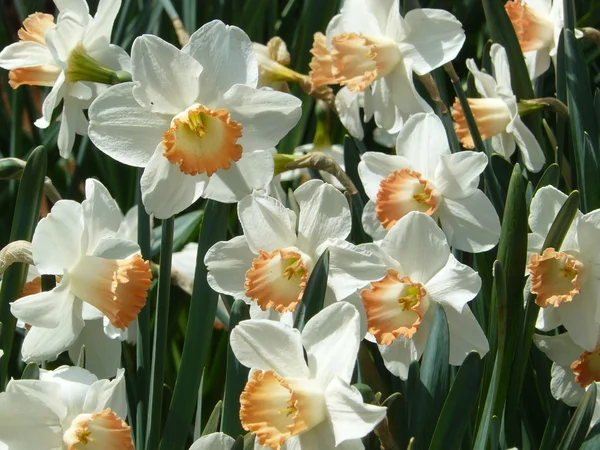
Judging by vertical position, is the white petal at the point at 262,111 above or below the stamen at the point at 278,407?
above

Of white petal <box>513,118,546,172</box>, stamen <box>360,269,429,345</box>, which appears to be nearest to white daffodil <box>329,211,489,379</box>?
stamen <box>360,269,429,345</box>

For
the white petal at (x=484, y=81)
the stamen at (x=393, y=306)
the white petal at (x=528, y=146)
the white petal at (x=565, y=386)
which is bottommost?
the white petal at (x=565, y=386)

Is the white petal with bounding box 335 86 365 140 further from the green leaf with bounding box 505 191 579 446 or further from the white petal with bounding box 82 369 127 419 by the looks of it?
the white petal with bounding box 82 369 127 419

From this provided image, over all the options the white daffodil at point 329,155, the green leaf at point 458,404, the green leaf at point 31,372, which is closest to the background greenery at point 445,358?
the green leaf at point 458,404

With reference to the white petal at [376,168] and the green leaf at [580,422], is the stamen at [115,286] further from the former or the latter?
the green leaf at [580,422]

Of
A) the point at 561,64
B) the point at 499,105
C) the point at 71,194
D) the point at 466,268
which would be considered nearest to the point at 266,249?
the point at 466,268

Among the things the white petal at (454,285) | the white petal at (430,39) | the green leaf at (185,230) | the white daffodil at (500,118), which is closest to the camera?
the white petal at (454,285)
